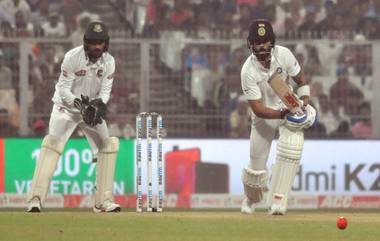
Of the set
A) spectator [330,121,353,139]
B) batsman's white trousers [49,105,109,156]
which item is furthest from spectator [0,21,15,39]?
batsman's white trousers [49,105,109,156]

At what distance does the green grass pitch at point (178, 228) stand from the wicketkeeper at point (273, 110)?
0.52 metres

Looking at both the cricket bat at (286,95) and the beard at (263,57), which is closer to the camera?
the cricket bat at (286,95)

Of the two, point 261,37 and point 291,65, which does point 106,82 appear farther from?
point 291,65

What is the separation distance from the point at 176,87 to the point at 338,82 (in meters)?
2.36

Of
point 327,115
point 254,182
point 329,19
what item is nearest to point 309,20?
point 329,19

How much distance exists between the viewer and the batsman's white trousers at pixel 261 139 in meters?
12.3

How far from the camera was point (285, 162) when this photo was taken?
11.9 metres

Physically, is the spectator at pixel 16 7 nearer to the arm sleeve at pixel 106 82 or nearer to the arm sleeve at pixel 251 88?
the arm sleeve at pixel 106 82

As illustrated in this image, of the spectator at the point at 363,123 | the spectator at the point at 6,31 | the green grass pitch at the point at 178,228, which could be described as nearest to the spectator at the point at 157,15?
the spectator at the point at 6,31

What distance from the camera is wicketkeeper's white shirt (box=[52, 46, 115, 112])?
1219 centimetres

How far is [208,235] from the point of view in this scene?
1021 cm

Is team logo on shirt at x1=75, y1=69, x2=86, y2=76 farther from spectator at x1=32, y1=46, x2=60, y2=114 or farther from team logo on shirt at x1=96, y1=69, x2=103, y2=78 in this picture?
spectator at x1=32, y1=46, x2=60, y2=114

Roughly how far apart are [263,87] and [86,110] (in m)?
1.78

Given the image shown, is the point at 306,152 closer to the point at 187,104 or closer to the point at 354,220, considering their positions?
the point at 187,104
